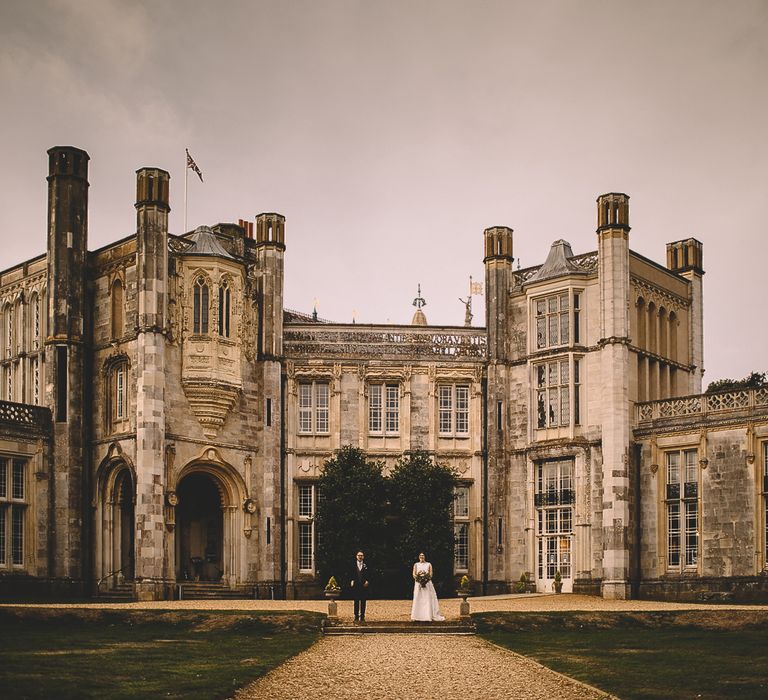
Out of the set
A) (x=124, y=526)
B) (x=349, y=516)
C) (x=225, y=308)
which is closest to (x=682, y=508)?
(x=349, y=516)

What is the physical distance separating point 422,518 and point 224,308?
35.4 ft

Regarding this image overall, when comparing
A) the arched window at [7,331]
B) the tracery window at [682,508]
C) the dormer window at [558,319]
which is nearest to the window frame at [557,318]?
the dormer window at [558,319]

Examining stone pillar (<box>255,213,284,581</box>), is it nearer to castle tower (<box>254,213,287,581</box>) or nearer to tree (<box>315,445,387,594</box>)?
castle tower (<box>254,213,287,581</box>)

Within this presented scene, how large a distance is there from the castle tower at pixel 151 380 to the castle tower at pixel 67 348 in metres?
3.47

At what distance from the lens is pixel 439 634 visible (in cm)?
3309

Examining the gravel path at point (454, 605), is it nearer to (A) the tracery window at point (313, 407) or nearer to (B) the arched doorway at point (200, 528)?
(B) the arched doorway at point (200, 528)

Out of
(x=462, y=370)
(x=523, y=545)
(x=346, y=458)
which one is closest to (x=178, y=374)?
(x=346, y=458)

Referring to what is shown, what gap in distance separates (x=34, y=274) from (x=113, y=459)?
9.39 metres

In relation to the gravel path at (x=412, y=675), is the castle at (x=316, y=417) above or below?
above

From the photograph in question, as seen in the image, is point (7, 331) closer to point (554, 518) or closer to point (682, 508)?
point (554, 518)

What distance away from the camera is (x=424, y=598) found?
34.3m

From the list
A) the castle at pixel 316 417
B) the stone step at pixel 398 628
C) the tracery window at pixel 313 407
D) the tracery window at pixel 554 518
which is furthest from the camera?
the tracery window at pixel 313 407

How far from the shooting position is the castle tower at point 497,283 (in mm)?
51344

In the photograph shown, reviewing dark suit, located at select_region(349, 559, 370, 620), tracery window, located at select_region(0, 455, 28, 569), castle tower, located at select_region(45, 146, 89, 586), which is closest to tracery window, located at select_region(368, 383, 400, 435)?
castle tower, located at select_region(45, 146, 89, 586)
